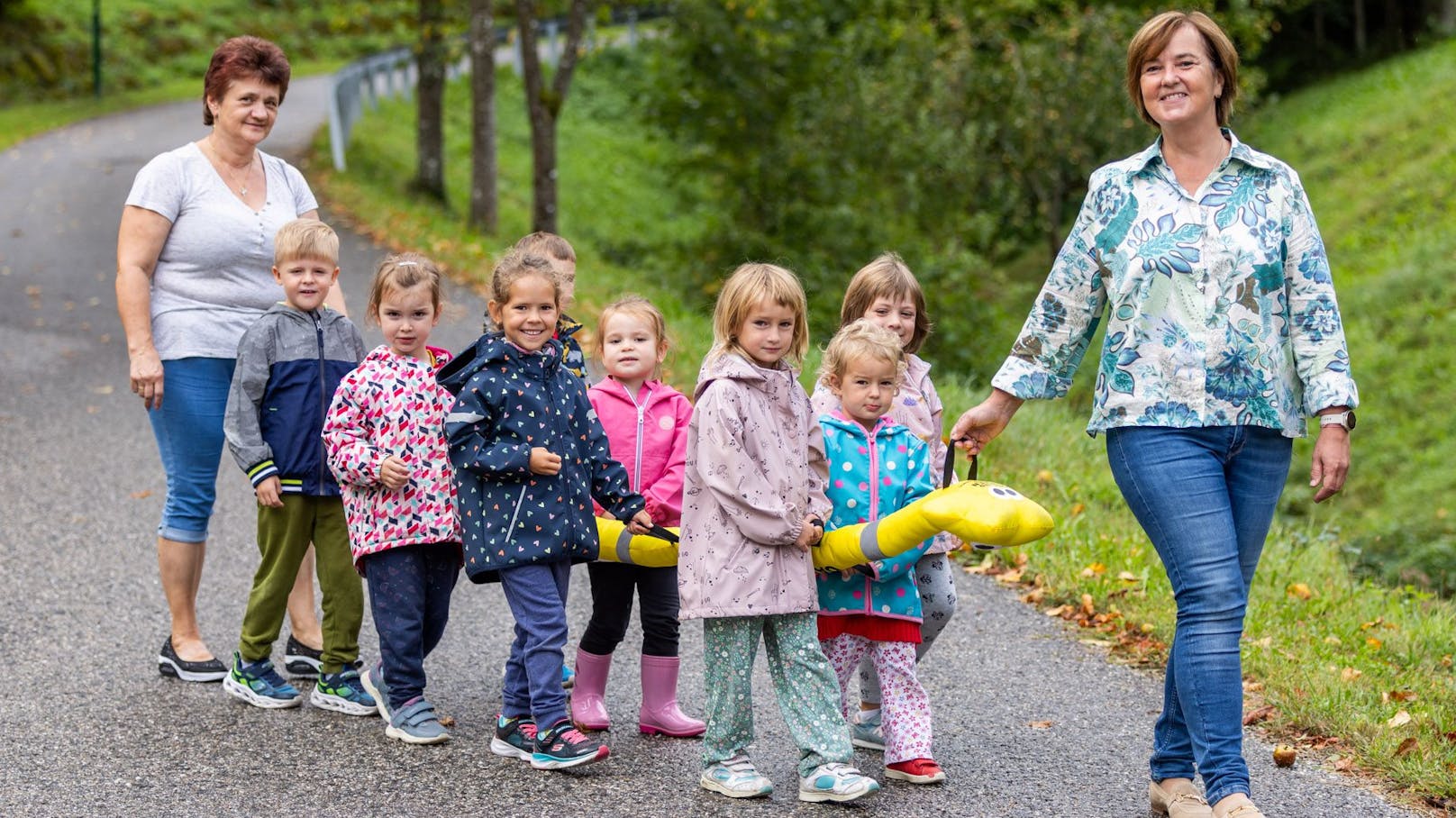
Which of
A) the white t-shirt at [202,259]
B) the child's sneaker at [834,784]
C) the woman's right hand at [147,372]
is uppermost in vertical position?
the white t-shirt at [202,259]

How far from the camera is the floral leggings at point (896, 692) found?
4.48m

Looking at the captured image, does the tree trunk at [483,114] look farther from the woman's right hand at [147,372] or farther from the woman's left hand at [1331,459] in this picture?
the woman's left hand at [1331,459]

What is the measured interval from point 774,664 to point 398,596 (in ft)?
4.22

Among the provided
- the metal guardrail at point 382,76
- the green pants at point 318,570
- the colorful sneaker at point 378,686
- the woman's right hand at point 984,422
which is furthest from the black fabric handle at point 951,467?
the metal guardrail at point 382,76

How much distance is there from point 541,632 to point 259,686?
4.10 feet

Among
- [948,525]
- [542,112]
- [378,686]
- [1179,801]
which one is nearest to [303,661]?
[378,686]

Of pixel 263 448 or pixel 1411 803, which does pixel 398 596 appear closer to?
pixel 263 448

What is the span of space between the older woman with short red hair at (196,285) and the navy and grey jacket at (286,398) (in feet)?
0.85

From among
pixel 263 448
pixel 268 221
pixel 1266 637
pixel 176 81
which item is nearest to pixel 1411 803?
pixel 1266 637

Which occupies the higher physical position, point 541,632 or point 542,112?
point 542,112

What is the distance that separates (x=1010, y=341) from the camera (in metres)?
18.3

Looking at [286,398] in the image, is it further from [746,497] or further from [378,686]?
[746,497]

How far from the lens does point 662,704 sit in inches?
195

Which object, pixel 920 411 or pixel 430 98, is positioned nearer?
pixel 920 411
